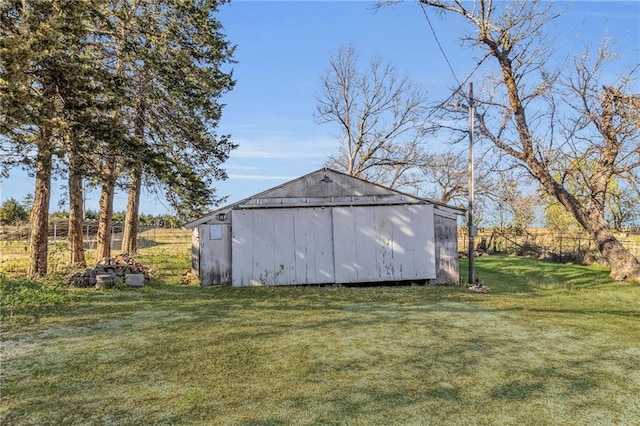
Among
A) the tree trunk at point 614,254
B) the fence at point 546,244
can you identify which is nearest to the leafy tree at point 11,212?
the fence at point 546,244

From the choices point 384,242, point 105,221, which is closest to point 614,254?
point 384,242

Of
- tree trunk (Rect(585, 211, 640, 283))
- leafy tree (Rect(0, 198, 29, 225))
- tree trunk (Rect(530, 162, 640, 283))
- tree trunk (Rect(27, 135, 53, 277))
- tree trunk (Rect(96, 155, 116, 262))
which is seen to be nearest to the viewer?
tree trunk (Rect(27, 135, 53, 277))

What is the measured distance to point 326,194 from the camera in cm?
1085

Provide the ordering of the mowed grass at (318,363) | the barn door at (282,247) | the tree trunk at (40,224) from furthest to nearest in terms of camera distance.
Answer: the barn door at (282,247)
the tree trunk at (40,224)
the mowed grass at (318,363)

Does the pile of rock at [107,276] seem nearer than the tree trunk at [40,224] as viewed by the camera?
Yes

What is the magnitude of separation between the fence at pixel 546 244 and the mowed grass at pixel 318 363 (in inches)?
435

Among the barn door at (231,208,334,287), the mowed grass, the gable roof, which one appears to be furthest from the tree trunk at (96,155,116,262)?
the mowed grass

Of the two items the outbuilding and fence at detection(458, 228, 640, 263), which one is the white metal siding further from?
fence at detection(458, 228, 640, 263)

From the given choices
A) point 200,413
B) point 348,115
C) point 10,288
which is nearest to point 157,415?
point 200,413

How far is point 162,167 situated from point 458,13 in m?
9.66

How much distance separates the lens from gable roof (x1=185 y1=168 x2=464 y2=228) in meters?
10.7

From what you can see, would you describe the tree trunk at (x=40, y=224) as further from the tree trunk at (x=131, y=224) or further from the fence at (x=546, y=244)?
the fence at (x=546, y=244)

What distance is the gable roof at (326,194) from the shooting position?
10727mm

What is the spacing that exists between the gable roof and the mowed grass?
3382 mm
